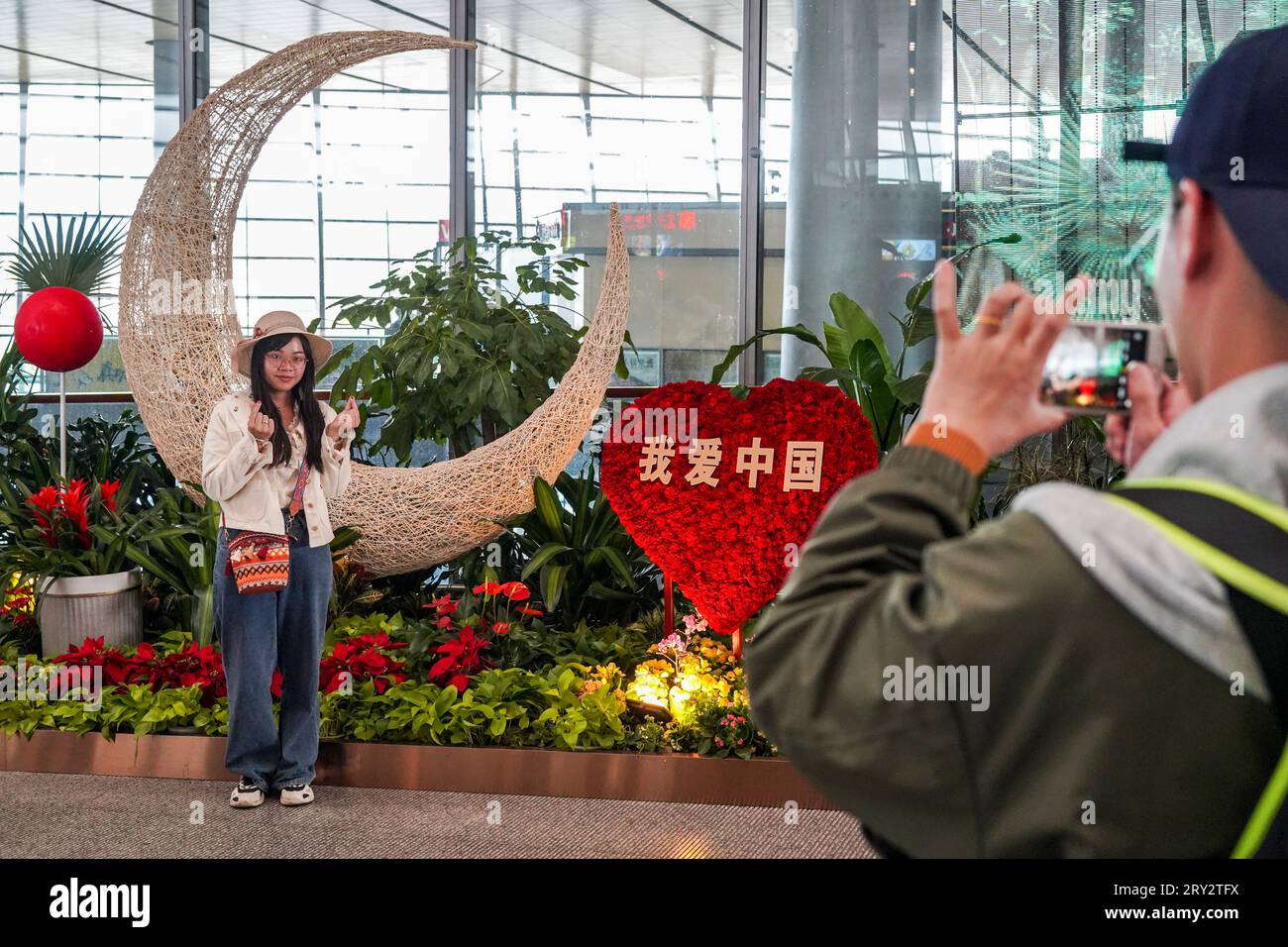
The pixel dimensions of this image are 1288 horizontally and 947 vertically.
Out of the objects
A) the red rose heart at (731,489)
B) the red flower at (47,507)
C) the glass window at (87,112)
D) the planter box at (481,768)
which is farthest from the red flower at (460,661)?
the glass window at (87,112)

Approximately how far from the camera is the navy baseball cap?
68 cm

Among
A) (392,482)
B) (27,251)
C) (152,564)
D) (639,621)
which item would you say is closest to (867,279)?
(639,621)

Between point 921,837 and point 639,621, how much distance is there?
397cm

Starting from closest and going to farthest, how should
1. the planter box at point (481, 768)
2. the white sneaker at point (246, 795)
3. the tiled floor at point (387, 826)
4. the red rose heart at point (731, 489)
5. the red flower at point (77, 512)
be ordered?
the tiled floor at point (387, 826), the white sneaker at point (246, 795), the planter box at point (481, 768), the red rose heart at point (731, 489), the red flower at point (77, 512)

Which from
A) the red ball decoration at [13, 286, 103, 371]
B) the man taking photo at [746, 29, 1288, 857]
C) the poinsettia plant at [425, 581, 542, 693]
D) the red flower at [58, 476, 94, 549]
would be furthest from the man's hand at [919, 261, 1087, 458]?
the red flower at [58, 476, 94, 549]

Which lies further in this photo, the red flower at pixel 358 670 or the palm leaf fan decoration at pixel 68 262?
the palm leaf fan decoration at pixel 68 262

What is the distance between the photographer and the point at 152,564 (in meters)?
4.68

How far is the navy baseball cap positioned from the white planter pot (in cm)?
443

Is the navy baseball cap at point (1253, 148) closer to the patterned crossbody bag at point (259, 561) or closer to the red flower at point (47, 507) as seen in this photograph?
the patterned crossbody bag at point (259, 561)

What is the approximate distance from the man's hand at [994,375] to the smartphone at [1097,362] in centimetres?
2

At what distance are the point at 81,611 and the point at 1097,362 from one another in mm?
4363

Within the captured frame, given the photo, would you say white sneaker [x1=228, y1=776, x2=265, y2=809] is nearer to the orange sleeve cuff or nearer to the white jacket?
the white jacket

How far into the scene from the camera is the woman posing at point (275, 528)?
3.30m

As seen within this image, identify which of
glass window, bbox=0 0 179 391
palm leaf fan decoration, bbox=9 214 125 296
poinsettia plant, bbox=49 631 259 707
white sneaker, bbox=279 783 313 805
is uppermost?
glass window, bbox=0 0 179 391
